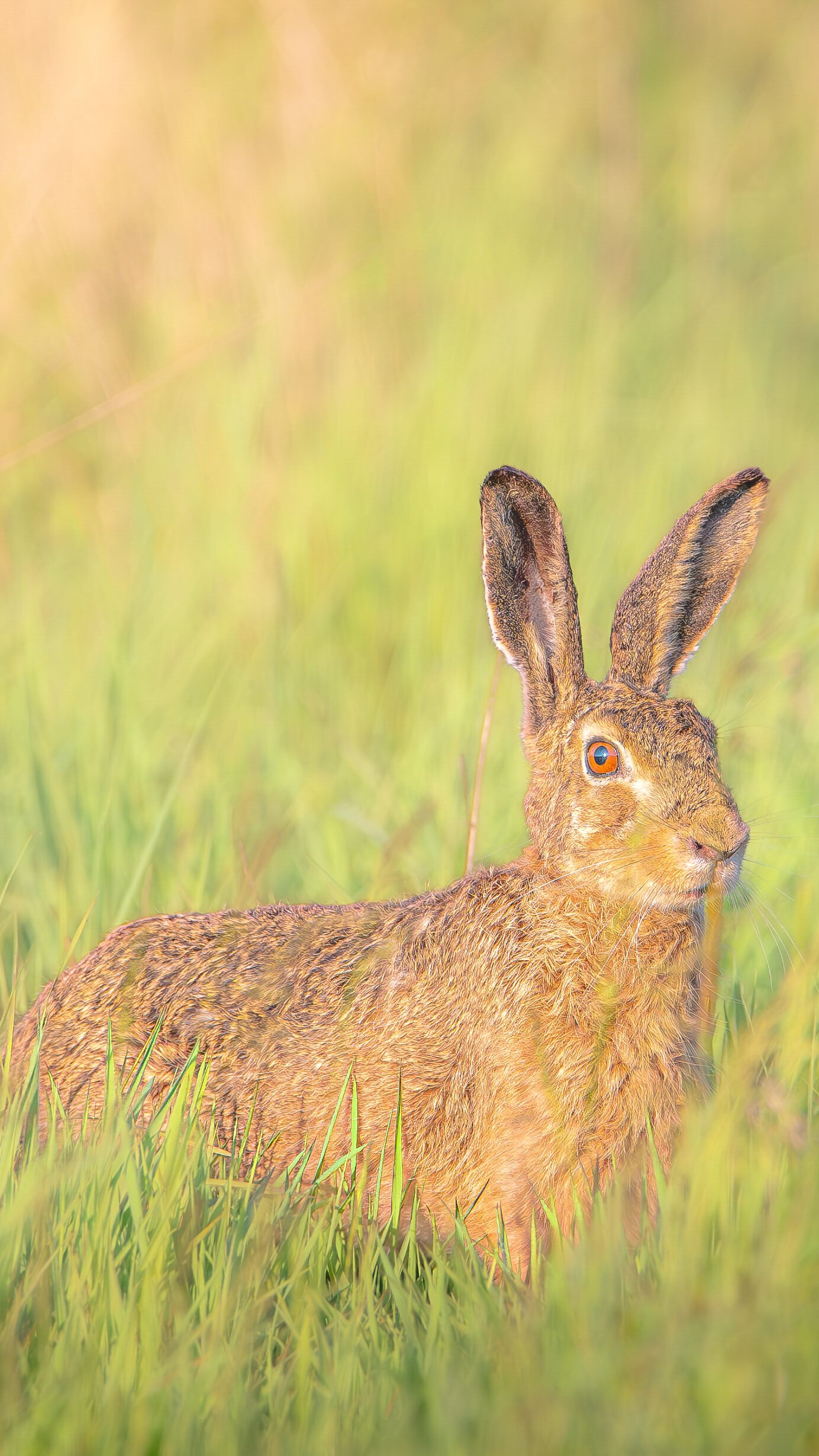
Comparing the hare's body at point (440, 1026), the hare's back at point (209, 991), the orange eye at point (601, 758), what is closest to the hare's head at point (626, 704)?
the orange eye at point (601, 758)

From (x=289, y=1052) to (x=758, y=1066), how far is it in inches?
43.2

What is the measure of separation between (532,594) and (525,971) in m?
0.98

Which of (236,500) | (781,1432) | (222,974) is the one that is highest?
(236,500)

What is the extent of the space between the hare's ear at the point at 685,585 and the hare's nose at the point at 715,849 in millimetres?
594

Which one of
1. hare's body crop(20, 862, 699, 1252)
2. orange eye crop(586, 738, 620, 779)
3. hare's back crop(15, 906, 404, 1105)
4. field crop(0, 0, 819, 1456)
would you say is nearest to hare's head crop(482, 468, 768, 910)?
orange eye crop(586, 738, 620, 779)

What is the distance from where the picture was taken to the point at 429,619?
5.82m

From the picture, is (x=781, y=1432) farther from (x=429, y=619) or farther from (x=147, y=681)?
(x=429, y=619)

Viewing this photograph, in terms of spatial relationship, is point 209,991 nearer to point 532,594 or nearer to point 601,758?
point 601,758

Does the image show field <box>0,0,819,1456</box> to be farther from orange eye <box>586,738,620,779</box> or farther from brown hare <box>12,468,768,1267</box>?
orange eye <box>586,738,620,779</box>

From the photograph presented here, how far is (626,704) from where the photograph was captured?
3.50m

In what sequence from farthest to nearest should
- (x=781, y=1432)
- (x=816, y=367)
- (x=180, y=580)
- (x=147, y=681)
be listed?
1. (x=816, y=367)
2. (x=180, y=580)
3. (x=147, y=681)
4. (x=781, y=1432)

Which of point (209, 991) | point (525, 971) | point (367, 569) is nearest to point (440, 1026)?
point (525, 971)

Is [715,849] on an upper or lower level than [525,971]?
upper

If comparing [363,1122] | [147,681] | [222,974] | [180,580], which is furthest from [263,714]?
[363,1122]
